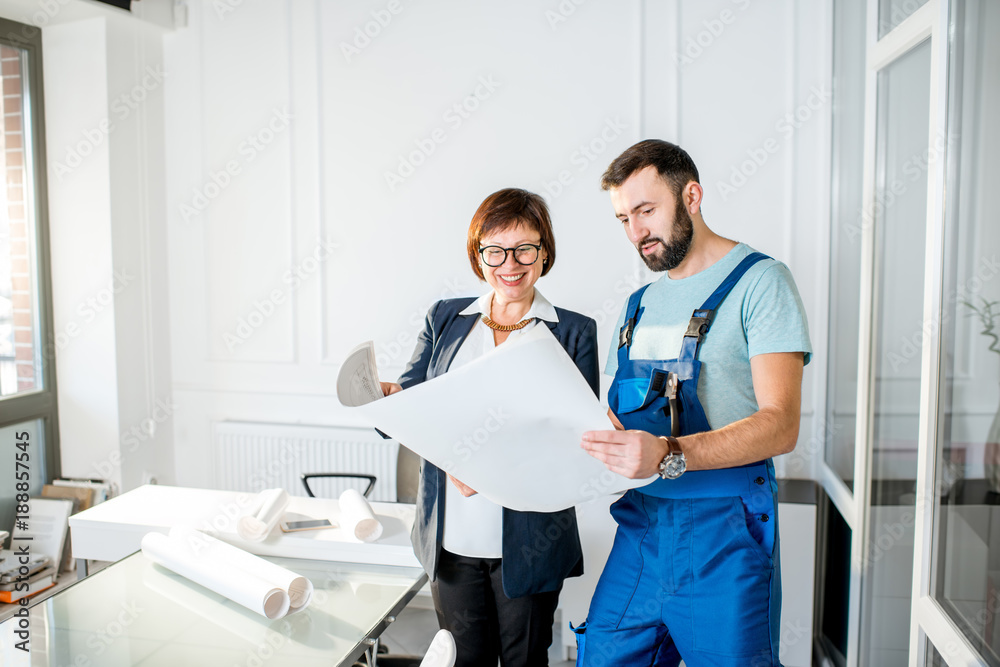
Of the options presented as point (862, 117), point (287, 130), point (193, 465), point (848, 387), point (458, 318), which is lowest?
point (193, 465)

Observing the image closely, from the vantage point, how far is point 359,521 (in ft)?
5.81

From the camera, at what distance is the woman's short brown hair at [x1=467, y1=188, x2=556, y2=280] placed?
5.56 feet

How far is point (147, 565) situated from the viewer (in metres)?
1.72

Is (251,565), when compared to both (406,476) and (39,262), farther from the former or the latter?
(39,262)

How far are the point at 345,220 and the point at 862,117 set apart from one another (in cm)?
232

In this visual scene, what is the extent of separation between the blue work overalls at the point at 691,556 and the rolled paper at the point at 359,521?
0.63 metres

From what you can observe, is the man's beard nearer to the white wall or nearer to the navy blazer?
the navy blazer

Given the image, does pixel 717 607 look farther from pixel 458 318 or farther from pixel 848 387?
pixel 848 387

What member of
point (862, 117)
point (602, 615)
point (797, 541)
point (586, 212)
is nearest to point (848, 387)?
point (797, 541)

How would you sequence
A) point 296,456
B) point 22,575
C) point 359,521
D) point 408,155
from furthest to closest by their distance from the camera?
point 296,456
point 408,155
point 22,575
point 359,521

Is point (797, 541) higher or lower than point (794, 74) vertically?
lower

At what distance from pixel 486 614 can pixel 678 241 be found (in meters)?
1.03

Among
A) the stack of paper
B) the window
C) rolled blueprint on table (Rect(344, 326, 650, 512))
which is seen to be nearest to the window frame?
the window

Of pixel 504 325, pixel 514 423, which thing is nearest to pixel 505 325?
pixel 504 325
